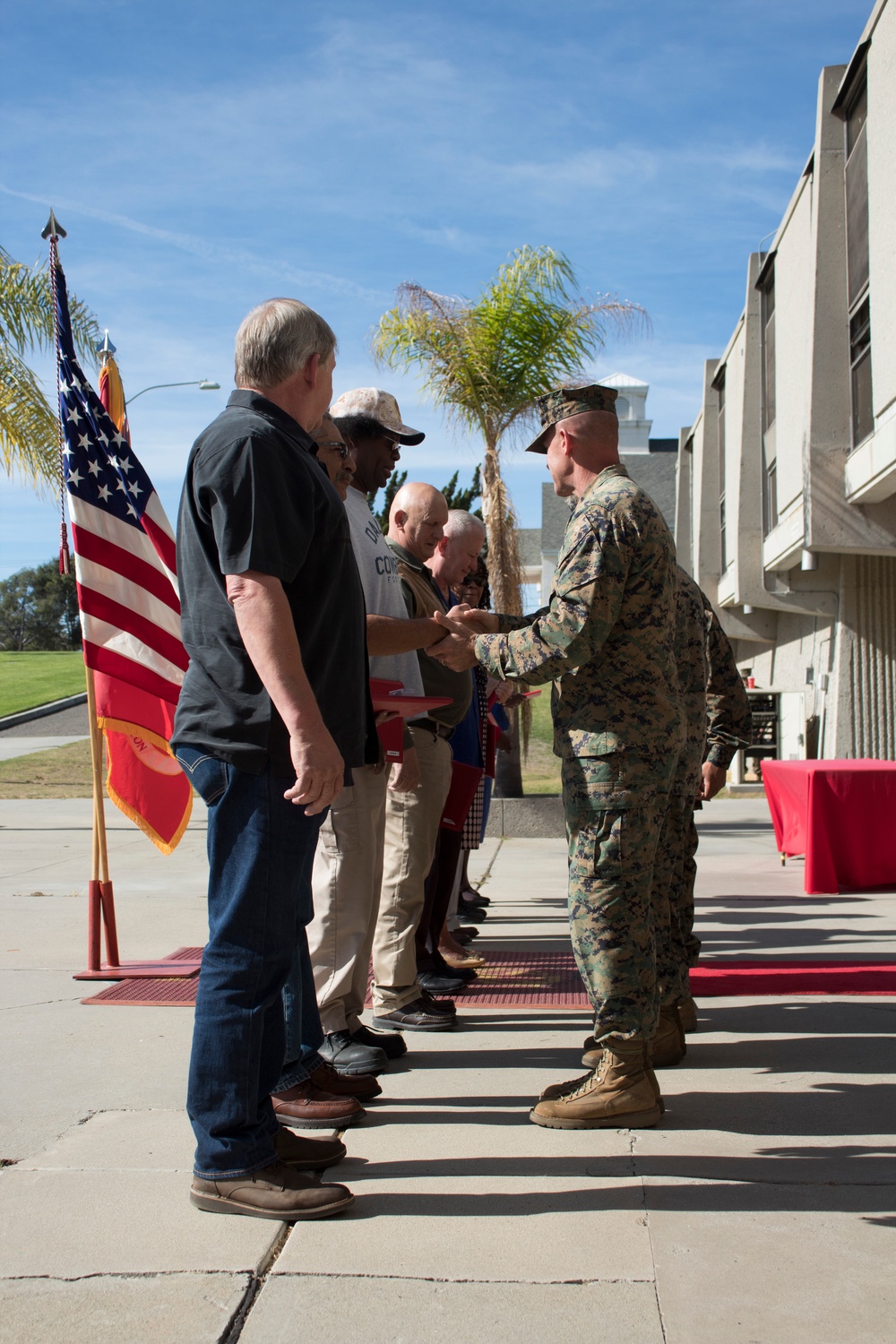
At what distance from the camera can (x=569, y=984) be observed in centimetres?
530

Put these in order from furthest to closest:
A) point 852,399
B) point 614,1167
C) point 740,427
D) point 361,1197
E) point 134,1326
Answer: point 740,427 < point 852,399 < point 614,1167 < point 361,1197 < point 134,1326

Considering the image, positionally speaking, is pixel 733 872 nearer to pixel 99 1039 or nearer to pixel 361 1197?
pixel 99 1039

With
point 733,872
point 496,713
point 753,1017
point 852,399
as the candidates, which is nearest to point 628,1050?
point 753,1017

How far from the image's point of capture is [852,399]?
1359cm

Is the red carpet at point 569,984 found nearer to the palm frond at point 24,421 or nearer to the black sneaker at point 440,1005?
the black sneaker at point 440,1005

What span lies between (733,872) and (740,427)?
13808 millimetres

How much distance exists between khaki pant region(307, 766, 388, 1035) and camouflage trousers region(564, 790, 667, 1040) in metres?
0.78

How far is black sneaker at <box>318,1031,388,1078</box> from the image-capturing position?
3.78 meters

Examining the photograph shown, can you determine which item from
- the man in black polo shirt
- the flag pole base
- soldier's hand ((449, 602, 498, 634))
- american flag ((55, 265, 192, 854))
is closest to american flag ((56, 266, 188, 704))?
american flag ((55, 265, 192, 854))

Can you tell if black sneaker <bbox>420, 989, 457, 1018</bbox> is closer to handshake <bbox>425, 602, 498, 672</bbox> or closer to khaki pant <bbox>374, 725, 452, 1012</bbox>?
khaki pant <bbox>374, 725, 452, 1012</bbox>

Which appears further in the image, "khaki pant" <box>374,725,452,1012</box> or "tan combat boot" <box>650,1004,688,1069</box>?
"khaki pant" <box>374,725,452,1012</box>

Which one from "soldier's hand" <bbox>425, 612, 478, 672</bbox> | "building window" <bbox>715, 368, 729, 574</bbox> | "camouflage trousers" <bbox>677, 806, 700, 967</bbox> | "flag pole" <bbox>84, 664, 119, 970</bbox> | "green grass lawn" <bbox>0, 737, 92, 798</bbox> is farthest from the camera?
"building window" <bbox>715, 368, 729, 574</bbox>

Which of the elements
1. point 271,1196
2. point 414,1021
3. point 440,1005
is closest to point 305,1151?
point 271,1196

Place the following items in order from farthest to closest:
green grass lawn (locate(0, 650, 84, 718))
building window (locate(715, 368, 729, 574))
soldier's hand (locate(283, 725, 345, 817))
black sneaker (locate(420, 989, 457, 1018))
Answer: green grass lawn (locate(0, 650, 84, 718))
building window (locate(715, 368, 729, 574))
black sneaker (locate(420, 989, 457, 1018))
soldier's hand (locate(283, 725, 345, 817))
